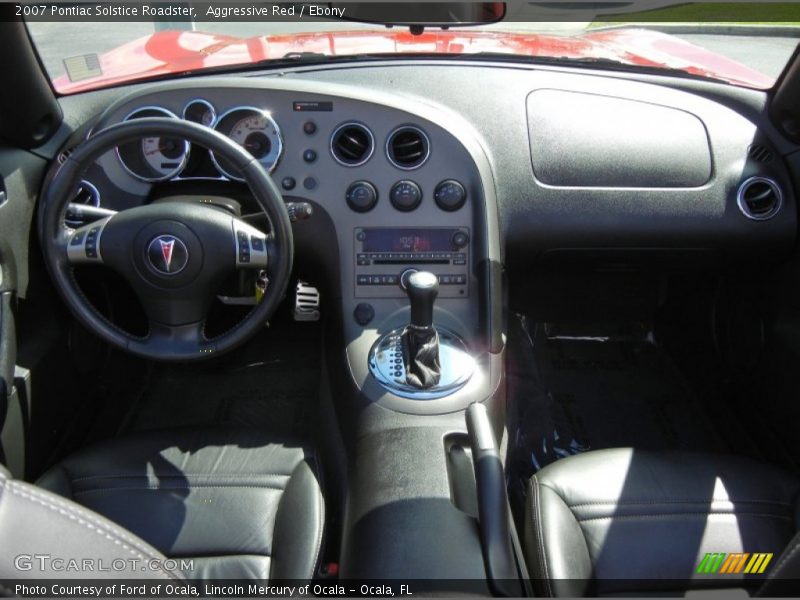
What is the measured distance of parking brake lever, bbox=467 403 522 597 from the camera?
1209 mm

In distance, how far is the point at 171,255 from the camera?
1.58 m

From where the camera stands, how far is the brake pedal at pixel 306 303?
2.52 metres

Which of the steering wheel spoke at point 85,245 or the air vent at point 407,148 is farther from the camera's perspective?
the air vent at point 407,148

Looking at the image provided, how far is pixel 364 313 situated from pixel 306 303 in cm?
66

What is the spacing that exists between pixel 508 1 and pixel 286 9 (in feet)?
2.47

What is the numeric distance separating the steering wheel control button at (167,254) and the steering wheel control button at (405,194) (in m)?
0.63

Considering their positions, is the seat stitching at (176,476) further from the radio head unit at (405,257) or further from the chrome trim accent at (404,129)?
the chrome trim accent at (404,129)

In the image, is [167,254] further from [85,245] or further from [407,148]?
[407,148]

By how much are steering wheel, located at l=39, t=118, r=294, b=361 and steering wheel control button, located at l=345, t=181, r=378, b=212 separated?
373 millimetres

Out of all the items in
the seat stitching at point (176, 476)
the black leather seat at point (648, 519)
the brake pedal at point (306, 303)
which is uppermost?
the seat stitching at point (176, 476)

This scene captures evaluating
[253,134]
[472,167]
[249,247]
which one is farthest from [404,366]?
[253,134]

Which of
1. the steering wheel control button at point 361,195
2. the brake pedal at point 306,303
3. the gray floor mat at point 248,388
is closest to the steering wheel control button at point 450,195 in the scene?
the steering wheel control button at point 361,195

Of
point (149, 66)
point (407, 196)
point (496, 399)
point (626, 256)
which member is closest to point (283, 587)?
point (496, 399)

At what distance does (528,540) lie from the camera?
1.42 m
